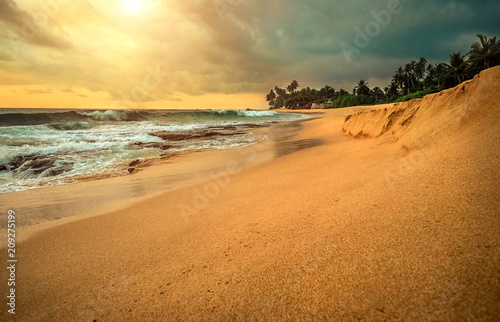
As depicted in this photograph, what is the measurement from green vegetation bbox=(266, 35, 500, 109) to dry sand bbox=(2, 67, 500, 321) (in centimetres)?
4697

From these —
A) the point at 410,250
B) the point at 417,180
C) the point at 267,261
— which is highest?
the point at 417,180

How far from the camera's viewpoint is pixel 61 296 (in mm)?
1709

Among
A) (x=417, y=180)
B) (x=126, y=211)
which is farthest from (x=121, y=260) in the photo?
(x=417, y=180)

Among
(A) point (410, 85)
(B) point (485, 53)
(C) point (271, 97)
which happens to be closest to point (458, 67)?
(B) point (485, 53)

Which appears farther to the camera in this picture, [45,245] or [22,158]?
[22,158]

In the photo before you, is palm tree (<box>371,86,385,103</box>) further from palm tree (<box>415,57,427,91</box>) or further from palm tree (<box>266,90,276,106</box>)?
palm tree (<box>266,90,276,106</box>)

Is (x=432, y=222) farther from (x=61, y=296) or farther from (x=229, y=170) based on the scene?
(x=229, y=170)

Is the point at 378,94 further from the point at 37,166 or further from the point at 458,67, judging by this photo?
the point at 37,166

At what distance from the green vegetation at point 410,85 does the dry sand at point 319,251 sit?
4697cm

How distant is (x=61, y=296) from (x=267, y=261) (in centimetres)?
163

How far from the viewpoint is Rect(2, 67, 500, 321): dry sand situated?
107 cm

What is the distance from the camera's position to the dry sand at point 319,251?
3.52ft

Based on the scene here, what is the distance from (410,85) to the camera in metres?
71.4

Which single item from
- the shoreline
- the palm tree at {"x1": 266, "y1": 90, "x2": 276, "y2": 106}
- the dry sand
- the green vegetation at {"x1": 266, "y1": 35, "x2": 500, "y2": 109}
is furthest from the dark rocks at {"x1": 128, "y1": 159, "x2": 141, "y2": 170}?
the palm tree at {"x1": 266, "y1": 90, "x2": 276, "y2": 106}
